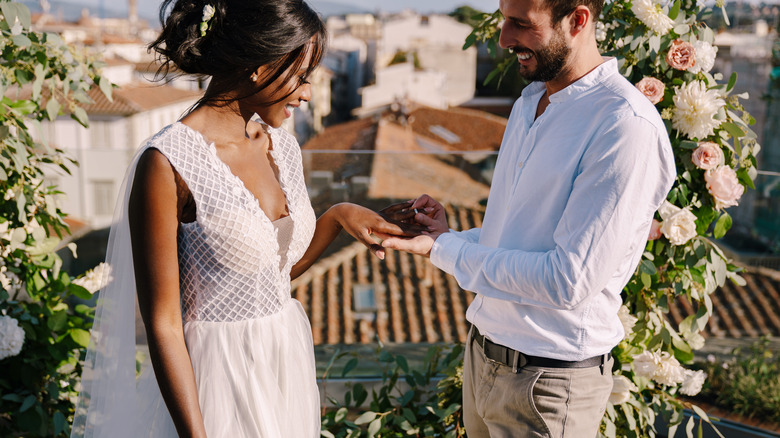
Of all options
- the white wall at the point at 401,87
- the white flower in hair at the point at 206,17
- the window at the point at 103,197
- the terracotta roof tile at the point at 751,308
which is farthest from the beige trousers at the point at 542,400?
the white wall at the point at 401,87

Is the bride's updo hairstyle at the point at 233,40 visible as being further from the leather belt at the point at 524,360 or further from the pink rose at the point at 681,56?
the pink rose at the point at 681,56

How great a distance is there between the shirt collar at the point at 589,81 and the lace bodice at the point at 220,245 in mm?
696

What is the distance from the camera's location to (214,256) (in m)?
1.44

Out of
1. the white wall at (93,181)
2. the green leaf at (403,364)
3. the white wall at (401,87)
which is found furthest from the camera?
the white wall at (401,87)

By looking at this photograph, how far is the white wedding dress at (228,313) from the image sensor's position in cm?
142

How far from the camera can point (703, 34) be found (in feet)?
6.61

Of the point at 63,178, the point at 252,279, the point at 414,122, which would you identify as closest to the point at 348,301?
the point at 63,178

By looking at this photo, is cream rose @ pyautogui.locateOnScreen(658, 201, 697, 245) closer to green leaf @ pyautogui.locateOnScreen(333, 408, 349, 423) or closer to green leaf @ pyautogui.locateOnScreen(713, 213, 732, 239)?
green leaf @ pyautogui.locateOnScreen(713, 213, 732, 239)

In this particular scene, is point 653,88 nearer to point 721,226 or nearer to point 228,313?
point 721,226

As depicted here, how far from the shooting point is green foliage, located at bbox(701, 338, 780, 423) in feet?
9.25

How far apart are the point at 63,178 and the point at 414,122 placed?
17328mm

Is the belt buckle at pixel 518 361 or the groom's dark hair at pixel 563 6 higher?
the groom's dark hair at pixel 563 6

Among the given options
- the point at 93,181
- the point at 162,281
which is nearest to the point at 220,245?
the point at 162,281

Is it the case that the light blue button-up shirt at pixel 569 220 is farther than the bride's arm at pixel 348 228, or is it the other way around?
the bride's arm at pixel 348 228
